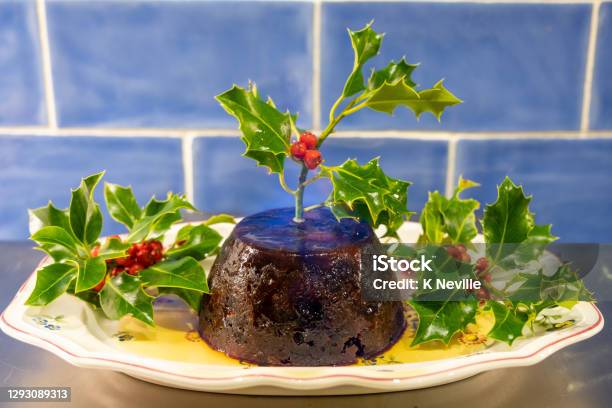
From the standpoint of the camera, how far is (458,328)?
75 centimetres

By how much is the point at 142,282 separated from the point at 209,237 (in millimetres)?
146

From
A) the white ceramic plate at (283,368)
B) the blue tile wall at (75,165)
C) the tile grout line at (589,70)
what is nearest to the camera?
the white ceramic plate at (283,368)

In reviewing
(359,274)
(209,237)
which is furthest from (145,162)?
(359,274)

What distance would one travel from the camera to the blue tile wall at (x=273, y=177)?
1.28m

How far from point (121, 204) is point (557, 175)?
80 cm

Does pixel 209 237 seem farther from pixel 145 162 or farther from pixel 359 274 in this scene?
pixel 145 162

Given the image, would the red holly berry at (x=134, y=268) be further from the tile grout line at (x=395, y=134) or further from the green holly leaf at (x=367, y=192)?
the tile grout line at (x=395, y=134)

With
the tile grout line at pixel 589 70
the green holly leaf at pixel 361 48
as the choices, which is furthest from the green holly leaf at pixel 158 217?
the tile grout line at pixel 589 70

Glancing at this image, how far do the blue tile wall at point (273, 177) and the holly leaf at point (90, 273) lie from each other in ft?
1.75

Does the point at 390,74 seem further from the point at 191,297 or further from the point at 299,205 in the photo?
the point at 191,297

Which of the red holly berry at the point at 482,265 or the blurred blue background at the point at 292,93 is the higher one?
the blurred blue background at the point at 292,93

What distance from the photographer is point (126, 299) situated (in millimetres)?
785

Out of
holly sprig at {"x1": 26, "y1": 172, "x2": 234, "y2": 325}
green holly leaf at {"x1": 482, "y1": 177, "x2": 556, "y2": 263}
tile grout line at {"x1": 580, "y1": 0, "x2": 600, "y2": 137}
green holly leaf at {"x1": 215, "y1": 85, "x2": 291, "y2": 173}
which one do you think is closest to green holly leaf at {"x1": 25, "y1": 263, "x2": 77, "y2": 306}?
holly sprig at {"x1": 26, "y1": 172, "x2": 234, "y2": 325}

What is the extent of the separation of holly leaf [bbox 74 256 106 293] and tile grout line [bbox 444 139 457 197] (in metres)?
0.71
